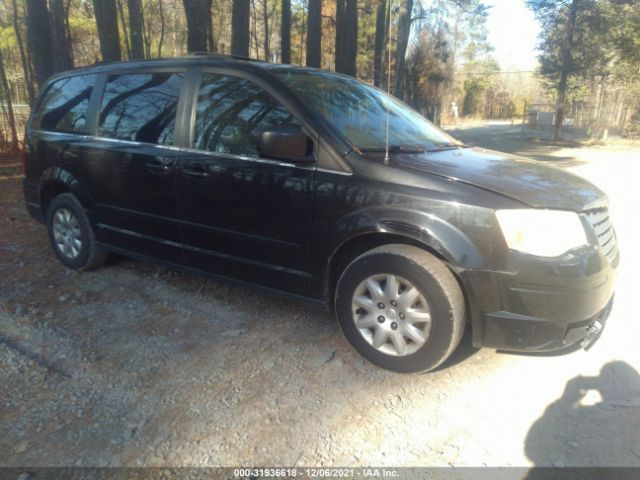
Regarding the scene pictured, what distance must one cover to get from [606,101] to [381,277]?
25264 mm

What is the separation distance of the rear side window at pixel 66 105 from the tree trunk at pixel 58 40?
617 centimetres

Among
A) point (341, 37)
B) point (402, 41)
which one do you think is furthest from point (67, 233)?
point (402, 41)

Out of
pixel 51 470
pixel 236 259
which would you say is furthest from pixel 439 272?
pixel 51 470

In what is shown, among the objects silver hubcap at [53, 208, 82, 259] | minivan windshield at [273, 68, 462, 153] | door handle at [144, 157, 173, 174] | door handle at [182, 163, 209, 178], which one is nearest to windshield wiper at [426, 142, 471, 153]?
minivan windshield at [273, 68, 462, 153]

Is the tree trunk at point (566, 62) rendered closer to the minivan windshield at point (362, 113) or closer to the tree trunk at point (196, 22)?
the tree trunk at point (196, 22)

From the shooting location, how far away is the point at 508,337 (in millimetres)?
2752

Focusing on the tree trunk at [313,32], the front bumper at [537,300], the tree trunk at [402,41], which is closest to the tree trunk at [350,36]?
the tree trunk at [313,32]

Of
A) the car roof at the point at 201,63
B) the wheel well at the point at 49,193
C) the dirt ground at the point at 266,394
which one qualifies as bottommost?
the dirt ground at the point at 266,394

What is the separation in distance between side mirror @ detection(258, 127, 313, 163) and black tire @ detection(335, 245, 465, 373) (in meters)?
0.78

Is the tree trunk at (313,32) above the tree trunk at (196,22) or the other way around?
above

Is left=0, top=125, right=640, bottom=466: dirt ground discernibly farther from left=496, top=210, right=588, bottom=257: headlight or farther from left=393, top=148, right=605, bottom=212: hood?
left=393, top=148, right=605, bottom=212: hood

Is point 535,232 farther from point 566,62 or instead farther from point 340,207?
point 566,62

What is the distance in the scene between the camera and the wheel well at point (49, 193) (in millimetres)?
4707

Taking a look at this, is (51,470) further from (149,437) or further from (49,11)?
(49,11)
